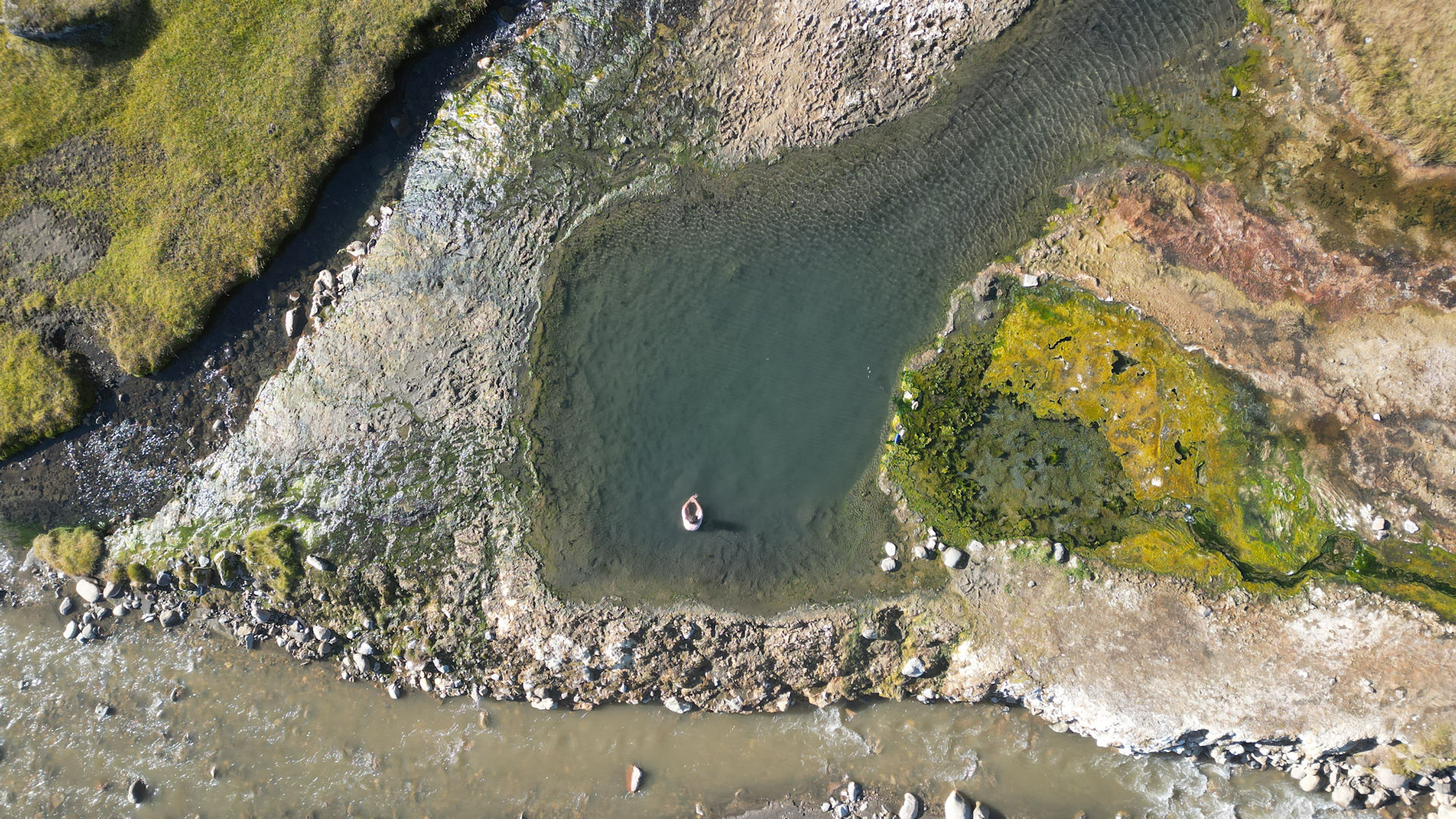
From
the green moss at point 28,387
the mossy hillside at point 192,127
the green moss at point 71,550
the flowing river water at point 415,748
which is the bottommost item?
the flowing river water at point 415,748

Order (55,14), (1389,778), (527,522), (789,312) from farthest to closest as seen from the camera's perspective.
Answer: (789,312) → (527,522) → (55,14) → (1389,778)

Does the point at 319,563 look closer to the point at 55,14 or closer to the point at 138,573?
the point at 138,573

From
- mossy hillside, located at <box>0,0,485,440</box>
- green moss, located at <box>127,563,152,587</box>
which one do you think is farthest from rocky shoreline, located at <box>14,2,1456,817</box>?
mossy hillside, located at <box>0,0,485,440</box>

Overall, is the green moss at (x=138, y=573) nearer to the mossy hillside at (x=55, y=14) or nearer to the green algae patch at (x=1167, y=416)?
the mossy hillside at (x=55, y=14)

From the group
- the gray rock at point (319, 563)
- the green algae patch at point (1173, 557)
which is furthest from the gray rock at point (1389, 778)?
the gray rock at point (319, 563)

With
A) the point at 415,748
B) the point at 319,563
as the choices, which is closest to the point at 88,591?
the point at 319,563
